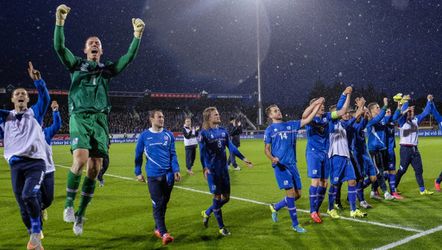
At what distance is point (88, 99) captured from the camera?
5.27 m

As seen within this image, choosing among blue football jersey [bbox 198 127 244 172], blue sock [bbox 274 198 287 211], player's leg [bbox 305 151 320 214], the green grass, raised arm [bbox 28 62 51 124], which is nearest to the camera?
raised arm [bbox 28 62 51 124]

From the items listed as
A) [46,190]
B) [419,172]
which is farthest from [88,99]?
A: [419,172]

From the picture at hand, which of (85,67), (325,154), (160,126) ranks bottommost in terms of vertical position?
(325,154)

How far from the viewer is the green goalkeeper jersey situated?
5234 millimetres

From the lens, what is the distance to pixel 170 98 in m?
58.8

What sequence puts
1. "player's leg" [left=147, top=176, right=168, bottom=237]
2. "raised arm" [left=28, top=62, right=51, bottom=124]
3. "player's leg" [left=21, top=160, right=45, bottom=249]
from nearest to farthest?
"player's leg" [left=21, top=160, right=45, bottom=249]
"raised arm" [left=28, top=62, right=51, bottom=124]
"player's leg" [left=147, top=176, right=168, bottom=237]

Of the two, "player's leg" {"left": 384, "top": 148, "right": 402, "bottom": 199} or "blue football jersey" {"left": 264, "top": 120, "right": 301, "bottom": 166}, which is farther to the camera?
"player's leg" {"left": 384, "top": 148, "right": 402, "bottom": 199}

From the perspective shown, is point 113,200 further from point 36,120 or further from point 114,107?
point 114,107

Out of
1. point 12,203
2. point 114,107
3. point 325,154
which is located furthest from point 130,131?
point 325,154

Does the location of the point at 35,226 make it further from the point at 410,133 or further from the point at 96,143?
the point at 410,133

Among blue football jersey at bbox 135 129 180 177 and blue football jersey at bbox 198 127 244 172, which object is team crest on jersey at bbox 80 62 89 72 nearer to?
blue football jersey at bbox 135 129 180 177

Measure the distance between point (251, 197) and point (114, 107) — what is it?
51.5 meters

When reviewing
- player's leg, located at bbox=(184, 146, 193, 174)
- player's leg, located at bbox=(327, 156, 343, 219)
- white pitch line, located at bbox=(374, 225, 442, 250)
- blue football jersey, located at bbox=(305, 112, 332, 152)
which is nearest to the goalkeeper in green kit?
blue football jersey, located at bbox=(305, 112, 332, 152)

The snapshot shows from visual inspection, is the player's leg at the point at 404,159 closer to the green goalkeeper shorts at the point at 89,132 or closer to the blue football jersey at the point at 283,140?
the blue football jersey at the point at 283,140
